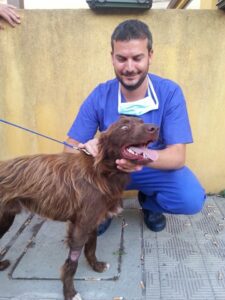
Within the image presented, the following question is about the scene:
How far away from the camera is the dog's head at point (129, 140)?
2.60 meters

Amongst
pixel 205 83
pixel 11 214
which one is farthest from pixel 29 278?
pixel 205 83

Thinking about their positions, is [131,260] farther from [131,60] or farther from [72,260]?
[131,60]

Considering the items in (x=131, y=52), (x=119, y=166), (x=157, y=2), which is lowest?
(x=119, y=166)

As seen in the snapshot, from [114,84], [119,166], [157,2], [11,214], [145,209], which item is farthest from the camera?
[157,2]

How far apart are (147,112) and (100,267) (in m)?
1.51

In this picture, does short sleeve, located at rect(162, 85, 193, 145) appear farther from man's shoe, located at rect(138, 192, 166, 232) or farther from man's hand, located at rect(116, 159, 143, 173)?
man's shoe, located at rect(138, 192, 166, 232)

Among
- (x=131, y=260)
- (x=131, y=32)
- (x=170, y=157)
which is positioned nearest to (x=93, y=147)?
(x=170, y=157)

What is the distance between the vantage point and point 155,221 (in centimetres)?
398

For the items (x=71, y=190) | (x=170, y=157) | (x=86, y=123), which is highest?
(x=86, y=123)

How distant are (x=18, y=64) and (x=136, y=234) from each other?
8.04ft

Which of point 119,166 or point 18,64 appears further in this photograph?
point 18,64

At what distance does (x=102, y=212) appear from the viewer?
2.88 metres

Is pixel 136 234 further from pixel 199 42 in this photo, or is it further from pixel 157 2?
pixel 157 2

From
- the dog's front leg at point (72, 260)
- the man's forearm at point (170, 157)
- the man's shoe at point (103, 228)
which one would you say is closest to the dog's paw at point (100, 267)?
the dog's front leg at point (72, 260)
